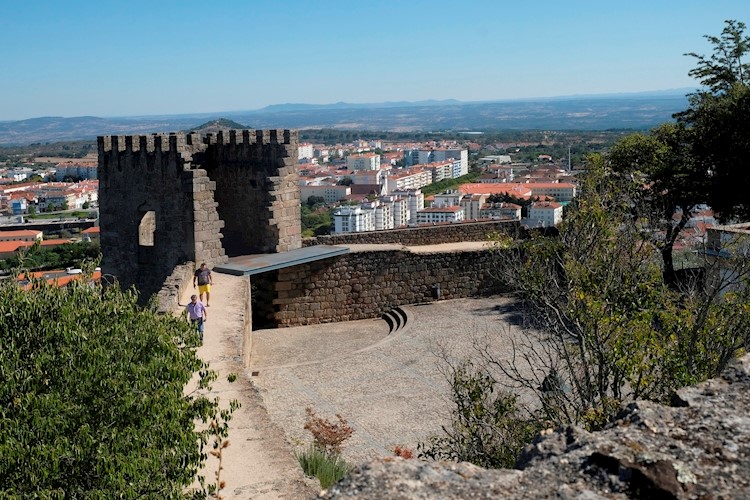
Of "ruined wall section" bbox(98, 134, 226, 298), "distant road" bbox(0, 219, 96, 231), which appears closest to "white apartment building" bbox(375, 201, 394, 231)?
"distant road" bbox(0, 219, 96, 231)

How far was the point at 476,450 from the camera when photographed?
7.54 metres

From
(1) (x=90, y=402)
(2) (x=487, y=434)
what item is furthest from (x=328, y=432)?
(1) (x=90, y=402)

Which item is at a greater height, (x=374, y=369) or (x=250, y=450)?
(x=250, y=450)

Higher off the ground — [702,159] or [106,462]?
[702,159]

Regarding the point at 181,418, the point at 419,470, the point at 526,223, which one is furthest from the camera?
the point at 526,223

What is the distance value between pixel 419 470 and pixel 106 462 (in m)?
2.83

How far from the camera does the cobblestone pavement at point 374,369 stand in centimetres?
1132

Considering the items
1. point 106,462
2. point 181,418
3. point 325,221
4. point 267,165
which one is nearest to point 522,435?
point 181,418

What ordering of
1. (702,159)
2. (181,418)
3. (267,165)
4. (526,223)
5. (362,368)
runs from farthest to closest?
1. (526,223)
2. (702,159)
3. (267,165)
4. (362,368)
5. (181,418)

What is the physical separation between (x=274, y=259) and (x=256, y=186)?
1716mm

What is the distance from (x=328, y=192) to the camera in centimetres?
13888

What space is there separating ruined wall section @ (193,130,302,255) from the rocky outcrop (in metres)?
13.1

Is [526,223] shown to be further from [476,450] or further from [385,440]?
[476,450]

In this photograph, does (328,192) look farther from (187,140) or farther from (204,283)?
(204,283)
